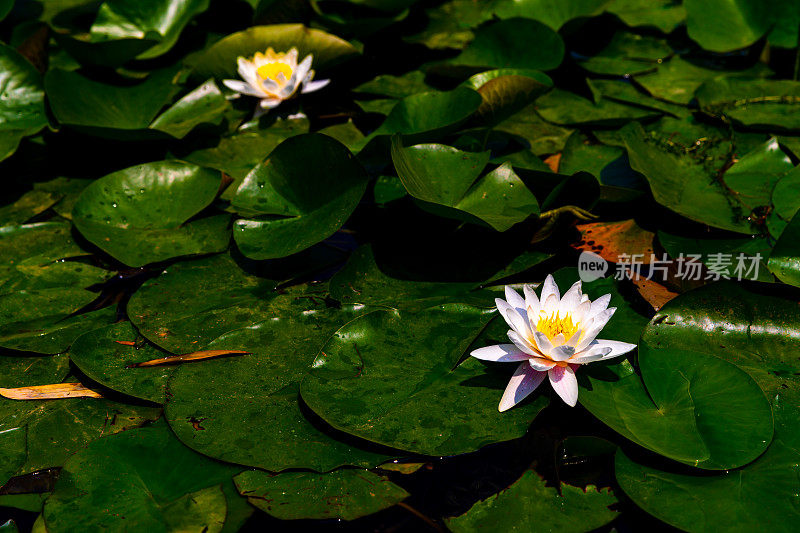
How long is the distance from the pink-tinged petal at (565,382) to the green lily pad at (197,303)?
3.20ft

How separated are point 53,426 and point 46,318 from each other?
52 centimetres

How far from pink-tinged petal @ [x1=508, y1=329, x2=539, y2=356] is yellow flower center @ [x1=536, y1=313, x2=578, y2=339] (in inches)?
2.6

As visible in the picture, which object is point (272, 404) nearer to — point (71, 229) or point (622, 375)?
point (622, 375)

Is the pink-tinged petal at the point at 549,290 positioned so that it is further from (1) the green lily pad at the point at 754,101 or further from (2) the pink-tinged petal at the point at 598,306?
(1) the green lily pad at the point at 754,101

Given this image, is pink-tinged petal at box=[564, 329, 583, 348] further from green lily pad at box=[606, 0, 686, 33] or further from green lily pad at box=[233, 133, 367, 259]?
green lily pad at box=[606, 0, 686, 33]

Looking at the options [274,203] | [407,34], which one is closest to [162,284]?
[274,203]

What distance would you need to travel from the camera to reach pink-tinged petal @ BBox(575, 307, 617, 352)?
1.89 metres

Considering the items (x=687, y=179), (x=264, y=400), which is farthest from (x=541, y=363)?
(x=687, y=179)

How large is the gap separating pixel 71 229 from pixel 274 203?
881mm

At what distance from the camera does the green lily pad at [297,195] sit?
248cm

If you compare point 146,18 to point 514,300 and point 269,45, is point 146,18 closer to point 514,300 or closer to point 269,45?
point 269,45

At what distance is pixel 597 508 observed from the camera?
172 cm

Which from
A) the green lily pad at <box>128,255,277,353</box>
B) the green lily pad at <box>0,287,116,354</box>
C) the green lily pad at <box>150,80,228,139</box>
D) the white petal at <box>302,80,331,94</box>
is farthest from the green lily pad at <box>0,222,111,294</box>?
the white petal at <box>302,80,331,94</box>

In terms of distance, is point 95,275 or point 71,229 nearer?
point 95,275
